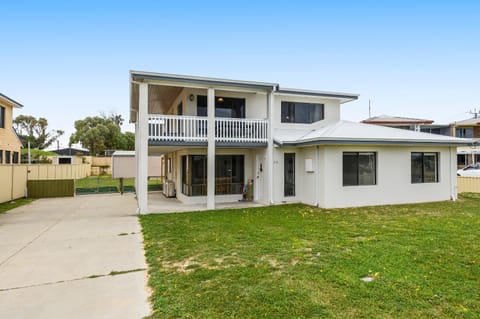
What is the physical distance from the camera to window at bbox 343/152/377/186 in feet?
36.3

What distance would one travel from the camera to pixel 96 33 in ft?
48.7

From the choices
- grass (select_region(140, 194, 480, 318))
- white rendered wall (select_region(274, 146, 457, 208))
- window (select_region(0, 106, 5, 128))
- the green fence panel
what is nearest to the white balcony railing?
white rendered wall (select_region(274, 146, 457, 208))

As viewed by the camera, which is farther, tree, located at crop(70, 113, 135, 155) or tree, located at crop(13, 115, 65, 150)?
tree, located at crop(13, 115, 65, 150)

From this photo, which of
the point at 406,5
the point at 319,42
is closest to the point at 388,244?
the point at 406,5

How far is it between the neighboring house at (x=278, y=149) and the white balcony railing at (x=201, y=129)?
1.7 inches

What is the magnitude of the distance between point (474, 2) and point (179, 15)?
1502 centimetres

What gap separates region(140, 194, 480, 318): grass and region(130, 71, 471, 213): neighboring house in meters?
2.89

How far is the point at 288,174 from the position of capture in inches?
487

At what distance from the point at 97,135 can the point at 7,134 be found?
29.9 m

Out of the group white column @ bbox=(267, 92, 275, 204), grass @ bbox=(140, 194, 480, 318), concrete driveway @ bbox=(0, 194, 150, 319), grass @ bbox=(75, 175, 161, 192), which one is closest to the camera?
grass @ bbox=(140, 194, 480, 318)

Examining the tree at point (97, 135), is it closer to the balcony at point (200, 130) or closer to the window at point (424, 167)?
the balcony at point (200, 130)

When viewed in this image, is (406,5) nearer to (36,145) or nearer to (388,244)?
(388,244)

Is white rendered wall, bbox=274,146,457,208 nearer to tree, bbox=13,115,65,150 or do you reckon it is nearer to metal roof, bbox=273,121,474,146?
metal roof, bbox=273,121,474,146

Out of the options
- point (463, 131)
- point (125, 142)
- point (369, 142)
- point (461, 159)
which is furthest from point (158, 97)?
point (463, 131)
